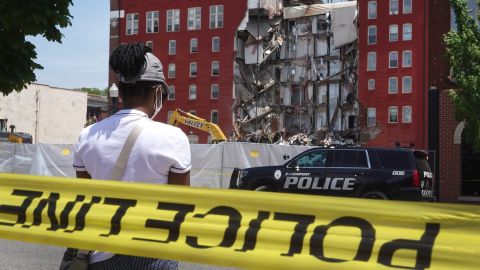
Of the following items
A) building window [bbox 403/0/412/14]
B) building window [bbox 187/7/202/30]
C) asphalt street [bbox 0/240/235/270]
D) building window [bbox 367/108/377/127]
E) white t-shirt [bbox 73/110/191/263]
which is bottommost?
asphalt street [bbox 0/240/235/270]

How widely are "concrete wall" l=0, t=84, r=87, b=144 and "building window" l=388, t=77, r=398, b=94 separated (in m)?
43.9

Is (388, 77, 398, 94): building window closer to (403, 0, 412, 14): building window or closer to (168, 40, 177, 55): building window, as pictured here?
(403, 0, 412, 14): building window

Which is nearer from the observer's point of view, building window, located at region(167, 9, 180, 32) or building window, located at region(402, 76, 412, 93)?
building window, located at region(402, 76, 412, 93)

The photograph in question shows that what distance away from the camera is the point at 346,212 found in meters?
2.81

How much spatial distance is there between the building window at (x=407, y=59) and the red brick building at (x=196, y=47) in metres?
20.3

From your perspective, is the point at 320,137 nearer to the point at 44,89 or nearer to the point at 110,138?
the point at 44,89

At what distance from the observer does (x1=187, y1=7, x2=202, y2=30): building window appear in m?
74.1

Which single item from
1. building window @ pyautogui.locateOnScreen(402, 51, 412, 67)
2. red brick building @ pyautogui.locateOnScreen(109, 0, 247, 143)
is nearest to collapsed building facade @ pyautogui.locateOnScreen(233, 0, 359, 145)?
red brick building @ pyautogui.locateOnScreen(109, 0, 247, 143)

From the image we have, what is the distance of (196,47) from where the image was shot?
74.4 m

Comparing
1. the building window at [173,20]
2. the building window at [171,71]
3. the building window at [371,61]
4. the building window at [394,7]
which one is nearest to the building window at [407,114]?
the building window at [371,61]

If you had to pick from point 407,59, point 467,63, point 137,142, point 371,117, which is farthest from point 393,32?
point 137,142

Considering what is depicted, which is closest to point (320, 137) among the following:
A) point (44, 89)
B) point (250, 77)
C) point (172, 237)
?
point (250, 77)

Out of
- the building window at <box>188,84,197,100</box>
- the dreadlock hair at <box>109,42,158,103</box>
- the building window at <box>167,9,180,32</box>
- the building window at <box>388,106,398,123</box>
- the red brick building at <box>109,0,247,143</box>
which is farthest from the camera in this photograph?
the building window at <box>167,9,180,32</box>

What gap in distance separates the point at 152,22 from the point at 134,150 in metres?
76.1
